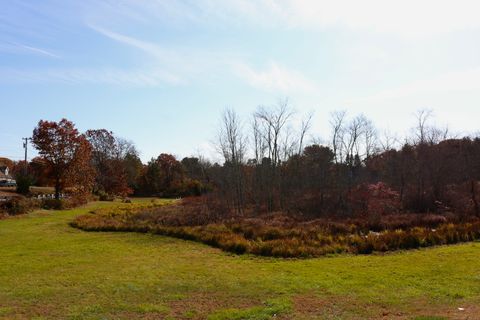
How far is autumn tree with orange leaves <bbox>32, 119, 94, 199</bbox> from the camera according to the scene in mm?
44844

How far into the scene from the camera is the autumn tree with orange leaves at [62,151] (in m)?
44.8

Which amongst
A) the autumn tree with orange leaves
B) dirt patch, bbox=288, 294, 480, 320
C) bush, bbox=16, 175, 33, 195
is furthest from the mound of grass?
bush, bbox=16, 175, 33, 195

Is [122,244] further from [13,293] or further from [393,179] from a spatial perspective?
[393,179]

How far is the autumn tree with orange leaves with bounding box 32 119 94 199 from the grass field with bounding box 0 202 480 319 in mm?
27871

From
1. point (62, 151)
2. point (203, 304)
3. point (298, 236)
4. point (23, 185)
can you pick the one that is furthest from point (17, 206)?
point (203, 304)

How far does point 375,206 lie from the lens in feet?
99.6

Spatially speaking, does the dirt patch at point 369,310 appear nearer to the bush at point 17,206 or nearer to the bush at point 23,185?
the bush at point 17,206

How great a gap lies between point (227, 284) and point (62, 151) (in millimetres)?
38739

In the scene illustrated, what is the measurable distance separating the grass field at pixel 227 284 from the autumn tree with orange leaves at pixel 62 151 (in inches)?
1097

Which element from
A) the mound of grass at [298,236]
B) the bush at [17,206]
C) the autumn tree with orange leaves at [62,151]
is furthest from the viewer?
the autumn tree with orange leaves at [62,151]

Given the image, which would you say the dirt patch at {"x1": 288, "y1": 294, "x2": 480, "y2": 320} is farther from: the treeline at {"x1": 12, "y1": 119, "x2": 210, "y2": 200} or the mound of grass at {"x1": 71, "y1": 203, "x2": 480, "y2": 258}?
the treeline at {"x1": 12, "y1": 119, "x2": 210, "y2": 200}

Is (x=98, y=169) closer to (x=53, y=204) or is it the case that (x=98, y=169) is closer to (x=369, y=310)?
(x=53, y=204)

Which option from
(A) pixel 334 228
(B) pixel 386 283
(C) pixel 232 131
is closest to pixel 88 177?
(C) pixel 232 131

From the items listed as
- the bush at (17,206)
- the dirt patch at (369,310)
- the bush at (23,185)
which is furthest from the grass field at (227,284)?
the bush at (23,185)
